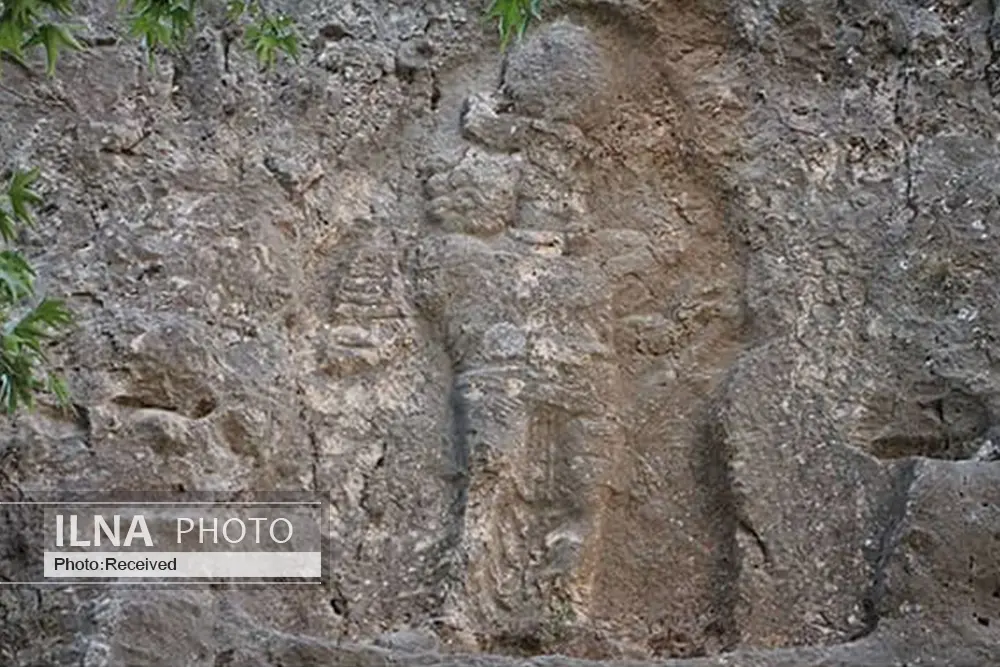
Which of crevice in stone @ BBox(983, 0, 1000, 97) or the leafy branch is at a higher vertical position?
crevice in stone @ BBox(983, 0, 1000, 97)

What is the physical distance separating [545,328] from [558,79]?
78 centimetres

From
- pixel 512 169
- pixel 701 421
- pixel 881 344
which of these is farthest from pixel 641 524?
pixel 512 169

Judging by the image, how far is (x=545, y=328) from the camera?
14.9 feet

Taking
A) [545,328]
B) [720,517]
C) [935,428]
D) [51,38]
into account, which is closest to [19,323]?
[51,38]

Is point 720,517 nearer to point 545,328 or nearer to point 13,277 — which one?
point 545,328

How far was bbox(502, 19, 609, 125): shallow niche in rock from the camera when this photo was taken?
4910 mm

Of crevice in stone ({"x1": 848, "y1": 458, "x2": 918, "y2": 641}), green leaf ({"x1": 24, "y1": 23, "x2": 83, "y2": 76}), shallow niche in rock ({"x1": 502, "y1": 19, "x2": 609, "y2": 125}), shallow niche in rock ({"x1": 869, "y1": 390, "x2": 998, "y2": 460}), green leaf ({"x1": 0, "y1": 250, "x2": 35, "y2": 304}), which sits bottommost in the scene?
crevice in stone ({"x1": 848, "y1": 458, "x2": 918, "y2": 641})
